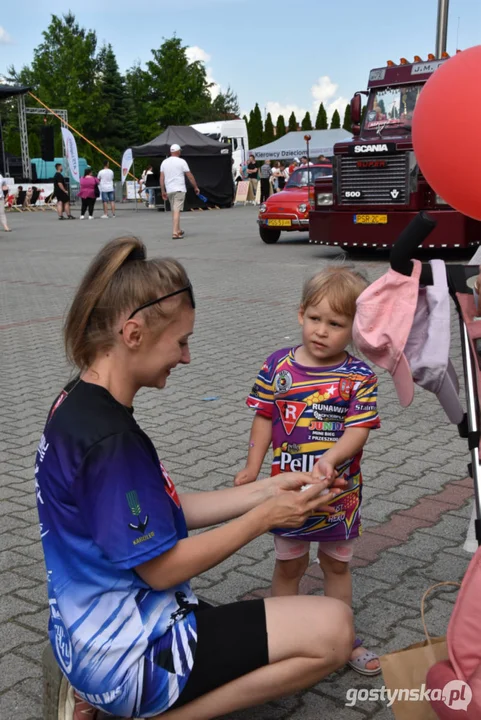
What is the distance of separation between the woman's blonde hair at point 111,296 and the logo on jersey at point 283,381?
0.69 meters

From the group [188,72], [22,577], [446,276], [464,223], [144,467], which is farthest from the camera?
[188,72]

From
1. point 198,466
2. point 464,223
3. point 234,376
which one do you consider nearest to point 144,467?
point 198,466

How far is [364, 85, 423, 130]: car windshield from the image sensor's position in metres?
13.4

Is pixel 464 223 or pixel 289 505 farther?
pixel 464 223

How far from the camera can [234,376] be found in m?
7.04

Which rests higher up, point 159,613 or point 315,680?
point 159,613

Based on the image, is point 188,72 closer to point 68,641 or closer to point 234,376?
point 234,376

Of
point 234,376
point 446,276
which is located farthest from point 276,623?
point 234,376

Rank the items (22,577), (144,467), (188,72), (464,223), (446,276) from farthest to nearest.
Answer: (188,72), (464,223), (22,577), (446,276), (144,467)

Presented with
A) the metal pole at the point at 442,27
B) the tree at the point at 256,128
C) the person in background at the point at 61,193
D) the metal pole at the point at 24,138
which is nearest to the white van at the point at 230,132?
the metal pole at the point at 24,138

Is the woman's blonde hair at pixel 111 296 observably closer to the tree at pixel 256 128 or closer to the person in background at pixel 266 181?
the person in background at pixel 266 181

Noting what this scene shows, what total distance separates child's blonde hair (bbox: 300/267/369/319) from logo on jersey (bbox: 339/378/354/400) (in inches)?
8.7

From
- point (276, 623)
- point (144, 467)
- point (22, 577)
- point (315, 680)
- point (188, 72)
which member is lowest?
point (22, 577)

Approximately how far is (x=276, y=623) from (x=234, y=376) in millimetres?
4660
